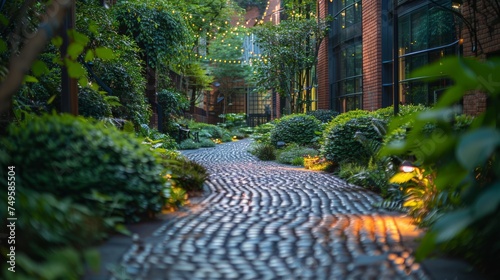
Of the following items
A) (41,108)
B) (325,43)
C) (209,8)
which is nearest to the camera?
(41,108)

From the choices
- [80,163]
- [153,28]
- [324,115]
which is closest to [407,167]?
[80,163]

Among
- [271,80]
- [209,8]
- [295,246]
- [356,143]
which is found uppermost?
[209,8]

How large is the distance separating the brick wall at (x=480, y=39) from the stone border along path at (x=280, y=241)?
4.08 m

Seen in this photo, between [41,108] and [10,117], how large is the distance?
4.25 feet

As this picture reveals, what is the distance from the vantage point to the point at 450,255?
173 inches

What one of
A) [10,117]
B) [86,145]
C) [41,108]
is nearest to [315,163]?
[41,108]

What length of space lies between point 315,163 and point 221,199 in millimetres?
5797

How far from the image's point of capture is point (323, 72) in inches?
928

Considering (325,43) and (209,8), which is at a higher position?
(209,8)

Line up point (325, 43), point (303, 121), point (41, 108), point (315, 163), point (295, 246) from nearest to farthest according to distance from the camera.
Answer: point (295, 246) < point (41, 108) < point (315, 163) < point (303, 121) < point (325, 43)

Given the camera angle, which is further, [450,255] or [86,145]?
[86,145]

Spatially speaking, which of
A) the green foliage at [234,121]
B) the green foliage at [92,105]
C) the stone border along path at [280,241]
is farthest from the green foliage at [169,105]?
the green foliage at [234,121]

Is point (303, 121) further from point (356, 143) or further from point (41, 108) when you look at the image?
point (41, 108)

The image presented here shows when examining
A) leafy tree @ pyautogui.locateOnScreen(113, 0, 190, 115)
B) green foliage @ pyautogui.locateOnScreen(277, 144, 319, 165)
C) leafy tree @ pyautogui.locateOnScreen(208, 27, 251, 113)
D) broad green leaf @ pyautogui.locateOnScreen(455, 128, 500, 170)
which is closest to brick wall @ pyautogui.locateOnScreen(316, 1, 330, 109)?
leafy tree @ pyautogui.locateOnScreen(113, 0, 190, 115)
